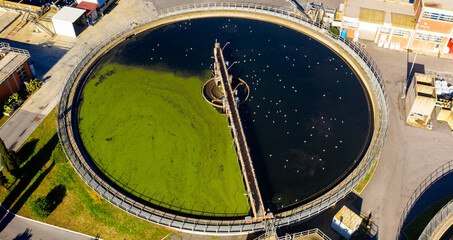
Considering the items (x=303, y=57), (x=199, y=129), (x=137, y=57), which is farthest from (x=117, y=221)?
(x=303, y=57)

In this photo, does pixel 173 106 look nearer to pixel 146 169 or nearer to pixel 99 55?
pixel 146 169

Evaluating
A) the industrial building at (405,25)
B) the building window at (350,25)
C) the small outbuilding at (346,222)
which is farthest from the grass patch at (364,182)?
the building window at (350,25)

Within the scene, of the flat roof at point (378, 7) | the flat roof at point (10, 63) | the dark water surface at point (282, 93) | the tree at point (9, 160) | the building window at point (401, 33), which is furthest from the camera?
the flat roof at point (378, 7)

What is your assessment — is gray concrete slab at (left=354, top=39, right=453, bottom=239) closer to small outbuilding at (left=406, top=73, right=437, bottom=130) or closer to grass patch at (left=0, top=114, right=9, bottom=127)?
small outbuilding at (left=406, top=73, right=437, bottom=130)

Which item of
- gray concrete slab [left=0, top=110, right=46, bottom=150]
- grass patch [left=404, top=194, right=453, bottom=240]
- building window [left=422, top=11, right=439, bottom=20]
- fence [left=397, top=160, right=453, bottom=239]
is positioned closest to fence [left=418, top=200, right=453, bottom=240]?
grass patch [left=404, top=194, right=453, bottom=240]

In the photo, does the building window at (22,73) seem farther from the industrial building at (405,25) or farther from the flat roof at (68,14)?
the industrial building at (405,25)

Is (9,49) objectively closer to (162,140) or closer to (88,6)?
(88,6)
